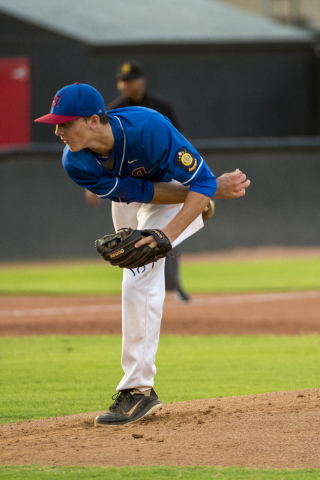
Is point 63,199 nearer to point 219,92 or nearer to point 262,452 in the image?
point 219,92

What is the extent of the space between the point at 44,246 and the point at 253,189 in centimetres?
437

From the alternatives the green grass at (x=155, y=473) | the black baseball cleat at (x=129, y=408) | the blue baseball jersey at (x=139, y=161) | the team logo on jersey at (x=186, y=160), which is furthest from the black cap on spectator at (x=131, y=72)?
the green grass at (x=155, y=473)

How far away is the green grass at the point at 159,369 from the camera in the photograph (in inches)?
169

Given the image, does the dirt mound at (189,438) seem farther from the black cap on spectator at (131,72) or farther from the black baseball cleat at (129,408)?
the black cap on spectator at (131,72)

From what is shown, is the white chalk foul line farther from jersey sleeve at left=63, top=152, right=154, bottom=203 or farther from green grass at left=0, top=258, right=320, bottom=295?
jersey sleeve at left=63, top=152, right=154, bottom=203

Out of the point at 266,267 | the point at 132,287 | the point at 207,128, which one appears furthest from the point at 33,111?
the point at 132,287

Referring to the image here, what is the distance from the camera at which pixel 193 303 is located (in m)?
8.71

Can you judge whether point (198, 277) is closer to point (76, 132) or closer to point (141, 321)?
point (141, 321)

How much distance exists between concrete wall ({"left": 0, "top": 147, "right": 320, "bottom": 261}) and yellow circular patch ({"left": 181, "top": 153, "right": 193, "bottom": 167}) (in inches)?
431

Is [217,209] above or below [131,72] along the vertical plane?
below

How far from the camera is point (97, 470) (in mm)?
2834

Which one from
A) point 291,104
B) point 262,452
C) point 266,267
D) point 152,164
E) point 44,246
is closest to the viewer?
point 262,452

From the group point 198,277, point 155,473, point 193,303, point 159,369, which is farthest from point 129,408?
point 198,277

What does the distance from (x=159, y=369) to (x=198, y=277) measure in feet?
21.1
